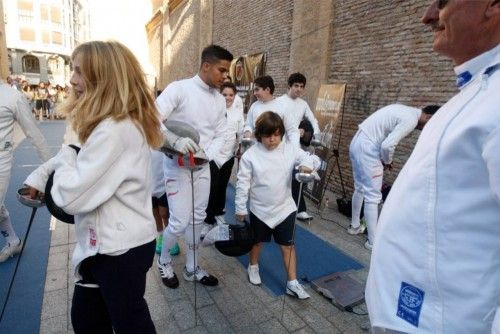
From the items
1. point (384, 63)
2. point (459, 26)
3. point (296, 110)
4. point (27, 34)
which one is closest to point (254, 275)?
point (459, 26)

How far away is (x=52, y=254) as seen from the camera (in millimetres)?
3658

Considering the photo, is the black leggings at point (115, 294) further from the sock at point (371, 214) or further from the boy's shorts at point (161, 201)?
the sock at point (371, 214)

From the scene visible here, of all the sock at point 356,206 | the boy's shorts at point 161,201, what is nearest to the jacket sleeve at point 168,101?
the boy's shorts at point 161,201

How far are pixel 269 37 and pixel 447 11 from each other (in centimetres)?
907

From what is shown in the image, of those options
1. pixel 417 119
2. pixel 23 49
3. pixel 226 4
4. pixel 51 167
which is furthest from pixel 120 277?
pixel 23 49

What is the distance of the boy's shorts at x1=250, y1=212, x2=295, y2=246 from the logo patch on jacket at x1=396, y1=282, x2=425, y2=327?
1962mm

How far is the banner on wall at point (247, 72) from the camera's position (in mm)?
9891

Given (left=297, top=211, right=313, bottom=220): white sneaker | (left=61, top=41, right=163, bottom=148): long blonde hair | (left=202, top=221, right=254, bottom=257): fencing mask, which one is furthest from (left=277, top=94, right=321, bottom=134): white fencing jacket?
(left=61, top=41, right=163, bottom=148): long blonde hair

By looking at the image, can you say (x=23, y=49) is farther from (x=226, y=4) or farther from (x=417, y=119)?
(x=417, y=119)

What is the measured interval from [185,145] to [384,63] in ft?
14.8

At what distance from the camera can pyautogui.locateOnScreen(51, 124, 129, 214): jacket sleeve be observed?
4.65 feet

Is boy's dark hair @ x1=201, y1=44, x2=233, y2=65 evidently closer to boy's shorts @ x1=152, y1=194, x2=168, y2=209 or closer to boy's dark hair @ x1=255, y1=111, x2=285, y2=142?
boy's dark hair @ x1=255, y1=111, x2=285, y2=142

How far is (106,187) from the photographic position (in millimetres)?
1464

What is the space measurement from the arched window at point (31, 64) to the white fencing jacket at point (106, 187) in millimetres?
55565
